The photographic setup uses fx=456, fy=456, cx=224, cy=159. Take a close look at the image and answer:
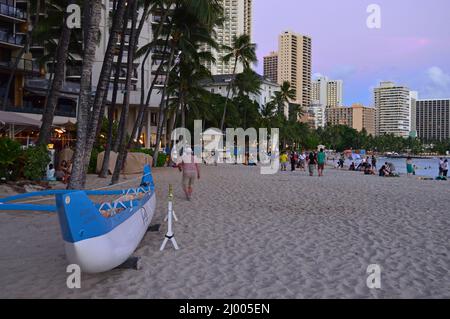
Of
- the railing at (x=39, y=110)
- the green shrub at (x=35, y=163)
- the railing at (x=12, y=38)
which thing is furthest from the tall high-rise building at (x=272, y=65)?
the green shrub at (x=35, y=163)

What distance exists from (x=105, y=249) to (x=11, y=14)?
39463mm

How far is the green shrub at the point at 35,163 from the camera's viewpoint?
15812mm

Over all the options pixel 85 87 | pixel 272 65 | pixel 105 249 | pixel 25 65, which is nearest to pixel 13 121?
pixel 85 87

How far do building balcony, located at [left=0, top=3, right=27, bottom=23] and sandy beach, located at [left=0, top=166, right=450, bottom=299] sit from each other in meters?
33.0

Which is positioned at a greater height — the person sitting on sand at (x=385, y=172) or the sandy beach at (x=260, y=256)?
the person sitting on sand at (x=385, y=172)

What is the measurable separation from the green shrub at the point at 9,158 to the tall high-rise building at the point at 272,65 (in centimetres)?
16914

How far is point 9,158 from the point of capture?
1471 cm

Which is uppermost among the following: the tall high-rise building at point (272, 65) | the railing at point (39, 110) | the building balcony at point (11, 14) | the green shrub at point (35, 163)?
the tall high-rise building at point (272, 65)

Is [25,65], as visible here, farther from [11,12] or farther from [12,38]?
[11,12]

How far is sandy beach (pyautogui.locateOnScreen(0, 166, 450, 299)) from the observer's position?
5609 mm

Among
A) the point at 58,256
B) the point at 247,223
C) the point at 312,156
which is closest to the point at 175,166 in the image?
the point at 312,156

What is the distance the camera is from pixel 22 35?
1580 inches

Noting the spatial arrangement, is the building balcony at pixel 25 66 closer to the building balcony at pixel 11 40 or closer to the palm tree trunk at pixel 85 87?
the building balcony at pixel 11 40
